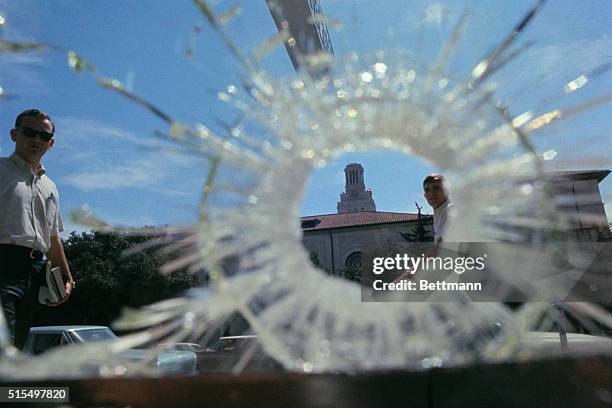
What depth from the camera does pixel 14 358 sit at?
0.77m

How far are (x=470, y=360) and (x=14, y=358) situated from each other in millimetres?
759

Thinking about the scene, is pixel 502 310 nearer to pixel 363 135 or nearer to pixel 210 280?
pixel 363 135

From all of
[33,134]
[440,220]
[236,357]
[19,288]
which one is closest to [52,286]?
[19,288]

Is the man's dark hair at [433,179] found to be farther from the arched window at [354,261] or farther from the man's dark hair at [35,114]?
the man's dark hair at [35,114]

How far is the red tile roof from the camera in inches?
28.6

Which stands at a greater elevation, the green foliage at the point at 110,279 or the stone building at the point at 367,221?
the stone building at the point at 367,221

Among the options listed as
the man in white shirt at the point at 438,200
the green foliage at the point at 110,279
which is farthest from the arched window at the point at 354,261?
the green foliage at the point at 110,279

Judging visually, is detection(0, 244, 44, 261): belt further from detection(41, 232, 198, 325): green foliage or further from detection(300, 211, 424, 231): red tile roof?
detection(300, 211, 424, 231): red tile roof

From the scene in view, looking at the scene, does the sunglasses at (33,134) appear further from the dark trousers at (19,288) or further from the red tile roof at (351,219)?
the red tile roof at (351,219)

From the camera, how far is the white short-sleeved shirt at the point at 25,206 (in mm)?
810

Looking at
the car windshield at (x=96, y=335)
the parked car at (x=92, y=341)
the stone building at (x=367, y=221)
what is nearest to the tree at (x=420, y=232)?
the stone building at (x=367, y=221)

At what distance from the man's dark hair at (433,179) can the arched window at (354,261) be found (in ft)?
0.53

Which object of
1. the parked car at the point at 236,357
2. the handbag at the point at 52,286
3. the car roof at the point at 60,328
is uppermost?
the handbag at the point at 52,286

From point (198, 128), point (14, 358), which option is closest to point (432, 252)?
point (198, 128)
